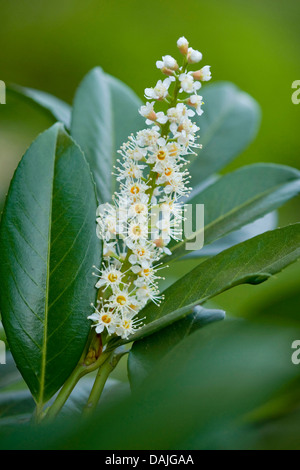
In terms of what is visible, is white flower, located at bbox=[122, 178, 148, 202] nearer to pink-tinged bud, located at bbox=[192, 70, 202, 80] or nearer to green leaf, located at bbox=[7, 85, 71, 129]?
pink-tinged bud, located at bbox=[192, 70, 202, 80]

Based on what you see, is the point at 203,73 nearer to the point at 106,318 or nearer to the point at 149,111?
the point at 149,111

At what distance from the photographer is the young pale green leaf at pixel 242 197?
33.0 inches

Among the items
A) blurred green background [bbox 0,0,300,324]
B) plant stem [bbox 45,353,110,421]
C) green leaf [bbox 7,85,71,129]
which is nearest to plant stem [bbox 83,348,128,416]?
plant stem [bbox 45,353,110,421]

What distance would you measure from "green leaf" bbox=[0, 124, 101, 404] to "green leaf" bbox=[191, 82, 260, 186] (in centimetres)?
41

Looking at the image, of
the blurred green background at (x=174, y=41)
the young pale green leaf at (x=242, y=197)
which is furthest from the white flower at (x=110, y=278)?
the blurred green background at (x=174, y=41)

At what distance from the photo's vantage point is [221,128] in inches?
46.0

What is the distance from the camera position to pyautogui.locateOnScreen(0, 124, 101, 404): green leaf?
0.65m

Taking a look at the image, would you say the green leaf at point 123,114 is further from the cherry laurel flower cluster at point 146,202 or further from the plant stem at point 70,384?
the plant stem at point 70,384

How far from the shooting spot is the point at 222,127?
117 centimetres

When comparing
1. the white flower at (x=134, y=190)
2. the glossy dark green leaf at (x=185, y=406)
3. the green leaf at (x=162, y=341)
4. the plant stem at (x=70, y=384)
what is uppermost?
the white flower at (x=134, y=190)

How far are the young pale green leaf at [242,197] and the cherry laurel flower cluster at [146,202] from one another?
12cm

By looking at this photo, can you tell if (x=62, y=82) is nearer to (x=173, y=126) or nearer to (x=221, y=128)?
(x=221, y=128)
